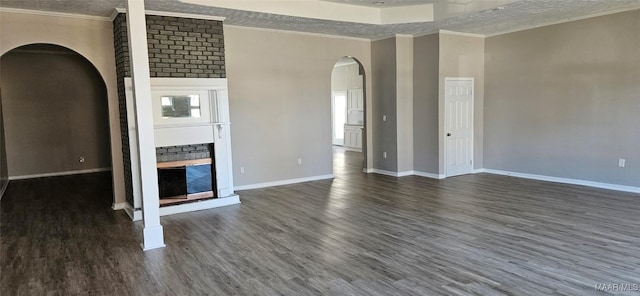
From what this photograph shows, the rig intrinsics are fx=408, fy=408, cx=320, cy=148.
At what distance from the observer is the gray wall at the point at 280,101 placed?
22.5 feet

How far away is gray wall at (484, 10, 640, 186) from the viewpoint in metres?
6.20

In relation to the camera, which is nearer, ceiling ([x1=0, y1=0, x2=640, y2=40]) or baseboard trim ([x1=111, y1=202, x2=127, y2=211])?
ceiling ([x1=0, y1=0, x2=640, y2=40])

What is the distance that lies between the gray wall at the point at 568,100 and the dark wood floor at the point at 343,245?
0.64 meters

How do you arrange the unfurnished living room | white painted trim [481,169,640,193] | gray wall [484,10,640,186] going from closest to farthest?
1. the unfurnished living room
2. gray wall [484,10,640,186]
3. white painted trim [481,169,640,193]

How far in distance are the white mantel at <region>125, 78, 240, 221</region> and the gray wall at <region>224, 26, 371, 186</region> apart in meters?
0.80

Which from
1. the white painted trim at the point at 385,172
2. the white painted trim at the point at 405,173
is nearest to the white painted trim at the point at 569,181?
the white painted trim at the point at 405,173

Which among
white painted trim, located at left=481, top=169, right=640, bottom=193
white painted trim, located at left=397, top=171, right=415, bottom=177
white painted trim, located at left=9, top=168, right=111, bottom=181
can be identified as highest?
white painted trim, located at left=9, top=168, right=111, bottom=181

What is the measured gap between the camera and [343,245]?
4164mm

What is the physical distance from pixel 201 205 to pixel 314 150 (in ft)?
8.71

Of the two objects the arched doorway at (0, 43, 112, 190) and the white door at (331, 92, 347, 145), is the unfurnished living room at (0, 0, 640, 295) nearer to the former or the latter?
the arched doorway at (0, 43, 112, 190)

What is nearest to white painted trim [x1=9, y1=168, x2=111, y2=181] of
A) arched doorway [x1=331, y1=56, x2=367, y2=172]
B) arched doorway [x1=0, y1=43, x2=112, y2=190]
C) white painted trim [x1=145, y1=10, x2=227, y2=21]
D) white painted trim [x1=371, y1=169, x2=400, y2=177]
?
arched doorway [x1=0, y1=43, x2=112, y2=190]

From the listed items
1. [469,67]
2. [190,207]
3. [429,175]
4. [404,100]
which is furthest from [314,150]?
[469,67]

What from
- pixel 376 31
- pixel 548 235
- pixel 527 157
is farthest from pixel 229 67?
pixel 527 157

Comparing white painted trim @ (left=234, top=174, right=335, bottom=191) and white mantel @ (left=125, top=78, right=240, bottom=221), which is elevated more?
white mantel @ (left=125, top=78, right=240, bottom=221)
